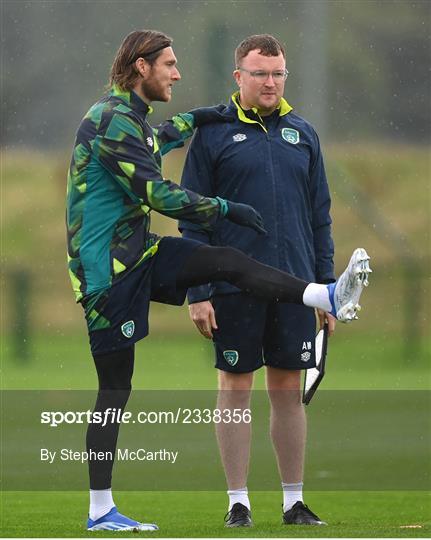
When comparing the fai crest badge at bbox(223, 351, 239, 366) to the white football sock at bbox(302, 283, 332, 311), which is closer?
the white football sock at bbox(302, 283, 332, 311)

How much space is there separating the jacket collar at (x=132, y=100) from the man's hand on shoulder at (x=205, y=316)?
0.70 m

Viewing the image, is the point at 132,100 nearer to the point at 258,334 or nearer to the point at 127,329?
the point at 127,329

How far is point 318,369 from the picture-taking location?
5914mm

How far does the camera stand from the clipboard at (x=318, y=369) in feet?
19.4

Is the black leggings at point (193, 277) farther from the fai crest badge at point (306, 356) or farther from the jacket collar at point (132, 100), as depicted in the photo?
the jacket collar at point (132, 100)

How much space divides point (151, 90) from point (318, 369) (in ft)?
3.77

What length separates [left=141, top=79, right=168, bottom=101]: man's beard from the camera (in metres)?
5.64

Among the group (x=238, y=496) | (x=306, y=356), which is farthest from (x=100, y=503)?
(x=306, y=356)

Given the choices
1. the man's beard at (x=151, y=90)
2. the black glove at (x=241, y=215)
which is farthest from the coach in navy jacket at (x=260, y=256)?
the man's beard at (x=151, y=90)

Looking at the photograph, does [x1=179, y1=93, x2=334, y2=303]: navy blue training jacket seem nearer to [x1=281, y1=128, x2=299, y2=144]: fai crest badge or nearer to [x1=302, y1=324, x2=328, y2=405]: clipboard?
[x1=281, y1=128, x2=299, y2=144]: fai crest badge

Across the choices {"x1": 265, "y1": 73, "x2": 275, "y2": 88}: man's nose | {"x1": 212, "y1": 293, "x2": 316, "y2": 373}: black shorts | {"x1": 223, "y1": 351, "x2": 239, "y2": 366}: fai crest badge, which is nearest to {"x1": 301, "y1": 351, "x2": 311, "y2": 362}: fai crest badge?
{"x1": 212, "y1": 293, "x2": 316, "y2": 373}: black shorts

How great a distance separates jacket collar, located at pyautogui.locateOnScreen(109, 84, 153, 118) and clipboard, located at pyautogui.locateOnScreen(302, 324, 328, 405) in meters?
1.02

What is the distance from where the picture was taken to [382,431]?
9.38 metres

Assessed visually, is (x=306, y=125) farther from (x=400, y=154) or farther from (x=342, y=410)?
(x=400, y=154)
